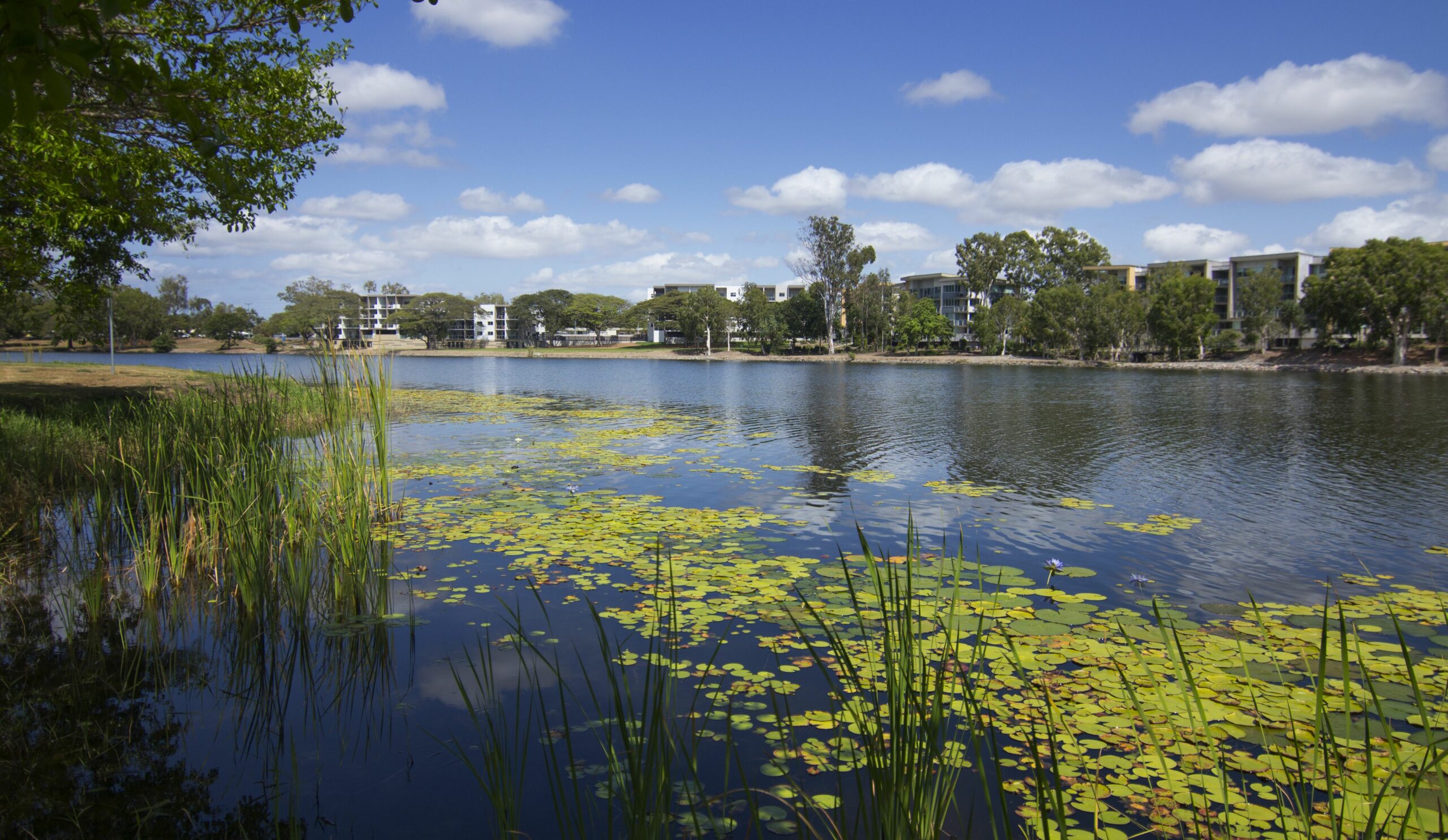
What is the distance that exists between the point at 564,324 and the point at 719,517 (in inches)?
4767

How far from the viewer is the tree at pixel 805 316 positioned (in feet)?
311

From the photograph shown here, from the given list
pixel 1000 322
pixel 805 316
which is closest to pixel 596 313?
pixel 805 316

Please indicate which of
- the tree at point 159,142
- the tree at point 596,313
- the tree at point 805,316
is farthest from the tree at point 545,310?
the tree at point 159,142

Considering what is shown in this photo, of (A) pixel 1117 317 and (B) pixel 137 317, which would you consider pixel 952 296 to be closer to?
(A) pixel 1117 317

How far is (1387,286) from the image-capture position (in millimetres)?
57000

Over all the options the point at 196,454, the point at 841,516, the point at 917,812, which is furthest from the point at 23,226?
the point at 917,812

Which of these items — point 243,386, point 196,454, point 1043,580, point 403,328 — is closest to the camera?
point 196,454

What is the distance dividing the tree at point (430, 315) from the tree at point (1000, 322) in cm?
7982

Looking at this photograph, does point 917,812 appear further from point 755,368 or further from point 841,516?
point 755,368

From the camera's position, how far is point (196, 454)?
21.8 ft

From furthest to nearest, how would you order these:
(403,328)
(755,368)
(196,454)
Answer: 1. (403,328)
2. (755,368)
3. (196,454)

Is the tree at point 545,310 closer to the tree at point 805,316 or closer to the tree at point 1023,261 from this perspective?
the tree at point 805,316

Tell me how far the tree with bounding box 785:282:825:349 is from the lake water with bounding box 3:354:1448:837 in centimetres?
6357

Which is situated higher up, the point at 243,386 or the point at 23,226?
the point at 23,226
